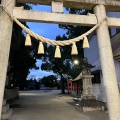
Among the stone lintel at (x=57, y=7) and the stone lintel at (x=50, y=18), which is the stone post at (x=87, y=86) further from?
the stone lintel at (x=57, y=7)

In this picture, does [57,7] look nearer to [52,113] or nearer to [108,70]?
[108,70]

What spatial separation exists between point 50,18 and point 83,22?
110 centimetres

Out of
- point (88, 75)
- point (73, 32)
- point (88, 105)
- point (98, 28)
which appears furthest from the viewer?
point (73, 32)

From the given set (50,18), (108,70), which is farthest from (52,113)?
(50,18)

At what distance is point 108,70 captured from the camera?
5426 millimetres

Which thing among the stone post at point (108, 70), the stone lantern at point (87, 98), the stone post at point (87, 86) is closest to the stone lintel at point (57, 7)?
the stone post at point (108, 70)

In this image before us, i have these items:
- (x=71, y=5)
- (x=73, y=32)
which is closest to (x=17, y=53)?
(x=73, y=32)

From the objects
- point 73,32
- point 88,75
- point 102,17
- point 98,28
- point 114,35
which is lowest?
point 88,75

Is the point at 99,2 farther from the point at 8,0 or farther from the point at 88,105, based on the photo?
the point at 88,105

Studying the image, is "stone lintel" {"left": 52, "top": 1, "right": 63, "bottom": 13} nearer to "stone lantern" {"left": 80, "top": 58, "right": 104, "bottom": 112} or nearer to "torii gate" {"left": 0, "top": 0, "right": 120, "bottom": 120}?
"torii gate" {"left": 0, "top": 0, "right": 120, "bottom": 120}

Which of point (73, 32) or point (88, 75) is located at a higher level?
point (73, 32)

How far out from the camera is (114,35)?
38.4 ft

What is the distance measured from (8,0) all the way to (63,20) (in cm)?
180

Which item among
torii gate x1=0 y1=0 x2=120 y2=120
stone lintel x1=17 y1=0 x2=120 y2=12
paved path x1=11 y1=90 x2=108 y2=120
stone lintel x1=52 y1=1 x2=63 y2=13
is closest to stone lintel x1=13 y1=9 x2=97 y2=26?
torii gate x1=0 y1=0 x2=120 y2=120
